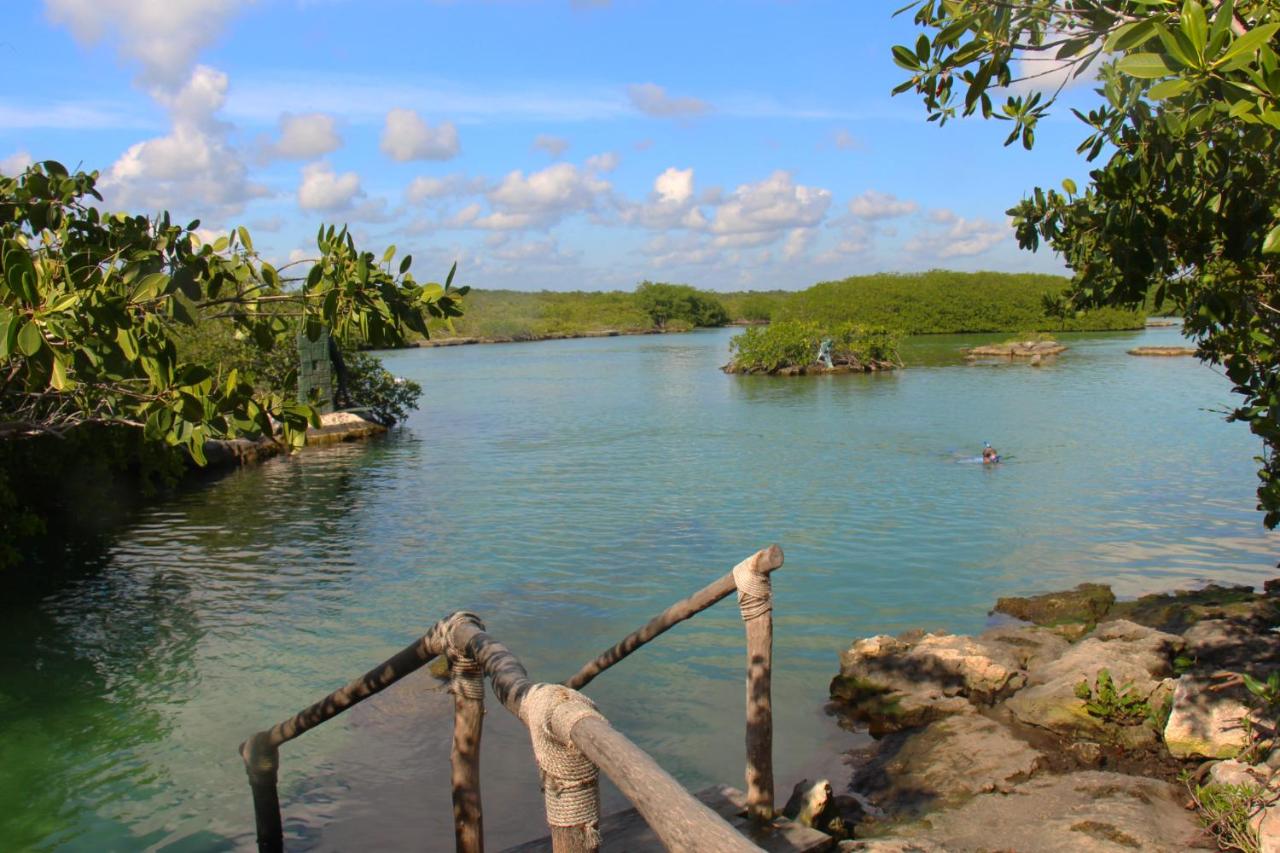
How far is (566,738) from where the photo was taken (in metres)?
3.02

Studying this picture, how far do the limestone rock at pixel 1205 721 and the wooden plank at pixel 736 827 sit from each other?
296cm

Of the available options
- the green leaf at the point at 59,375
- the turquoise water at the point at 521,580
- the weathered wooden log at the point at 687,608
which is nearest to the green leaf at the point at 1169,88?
the weathered wooden log at the point at 687,608

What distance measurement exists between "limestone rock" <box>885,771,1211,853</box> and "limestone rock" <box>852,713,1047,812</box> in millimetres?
182

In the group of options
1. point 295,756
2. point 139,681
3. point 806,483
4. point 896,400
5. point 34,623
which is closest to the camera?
point 295,756

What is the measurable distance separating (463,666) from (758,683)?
1.88 m

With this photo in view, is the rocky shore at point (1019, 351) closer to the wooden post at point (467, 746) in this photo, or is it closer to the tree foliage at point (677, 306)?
the wooden post at point (467, 746)

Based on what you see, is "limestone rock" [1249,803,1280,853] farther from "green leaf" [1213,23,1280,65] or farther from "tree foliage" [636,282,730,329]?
"tree foliage" [636,282,730,329]

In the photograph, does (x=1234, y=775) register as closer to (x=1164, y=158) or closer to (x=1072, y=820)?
(x=1072, y=820)

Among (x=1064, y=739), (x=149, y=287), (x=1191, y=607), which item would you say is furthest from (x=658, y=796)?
(x=1191, y=607)

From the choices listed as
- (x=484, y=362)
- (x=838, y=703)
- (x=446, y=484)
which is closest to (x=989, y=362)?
(x=484, y=362)

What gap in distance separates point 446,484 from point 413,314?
1582 centimetres

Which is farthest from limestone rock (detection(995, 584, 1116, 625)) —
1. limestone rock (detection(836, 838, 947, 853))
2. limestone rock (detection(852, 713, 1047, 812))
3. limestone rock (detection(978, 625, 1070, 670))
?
limestone rock (detection(836, 838, 947, 853))

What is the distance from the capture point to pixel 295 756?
8383mm

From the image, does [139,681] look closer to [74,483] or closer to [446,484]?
[74,483]
